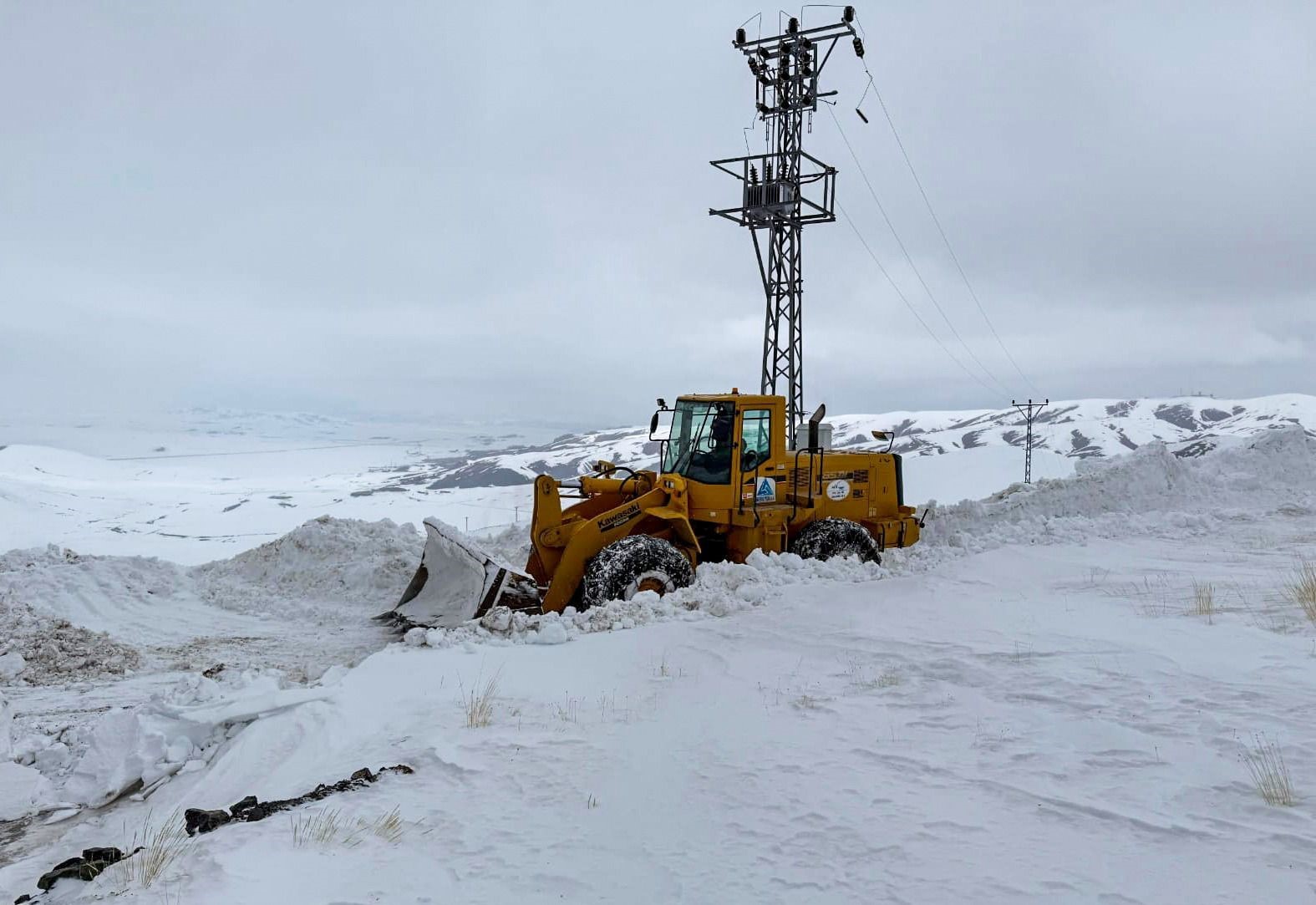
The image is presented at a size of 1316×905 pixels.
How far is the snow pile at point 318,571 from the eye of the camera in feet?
40.3

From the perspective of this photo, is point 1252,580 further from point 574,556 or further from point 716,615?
point 574,556

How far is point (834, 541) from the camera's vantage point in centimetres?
1116

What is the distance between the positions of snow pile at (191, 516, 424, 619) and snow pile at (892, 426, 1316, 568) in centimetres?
858

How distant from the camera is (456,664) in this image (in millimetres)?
6773

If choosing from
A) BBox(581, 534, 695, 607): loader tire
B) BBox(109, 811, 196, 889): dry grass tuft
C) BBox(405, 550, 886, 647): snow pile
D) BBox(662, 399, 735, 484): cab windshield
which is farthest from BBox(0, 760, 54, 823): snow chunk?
BBox(662, 399, 735, 484): cab windshield

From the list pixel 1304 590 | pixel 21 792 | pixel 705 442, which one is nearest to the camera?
pixel 21 792

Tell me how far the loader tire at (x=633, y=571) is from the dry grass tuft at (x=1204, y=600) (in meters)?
4.82

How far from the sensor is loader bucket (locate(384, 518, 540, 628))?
30.6ft

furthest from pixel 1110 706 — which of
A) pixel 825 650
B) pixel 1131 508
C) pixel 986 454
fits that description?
pixel 986 454

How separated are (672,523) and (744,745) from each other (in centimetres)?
571

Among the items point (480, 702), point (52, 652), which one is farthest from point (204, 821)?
point (52, 652)

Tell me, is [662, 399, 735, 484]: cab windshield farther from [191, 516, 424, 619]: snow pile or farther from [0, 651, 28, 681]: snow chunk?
[0, 651, 28, 681]: snow chunk

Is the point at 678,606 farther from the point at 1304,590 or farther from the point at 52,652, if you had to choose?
the point at 52,652

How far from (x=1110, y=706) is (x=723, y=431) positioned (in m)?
6.35
